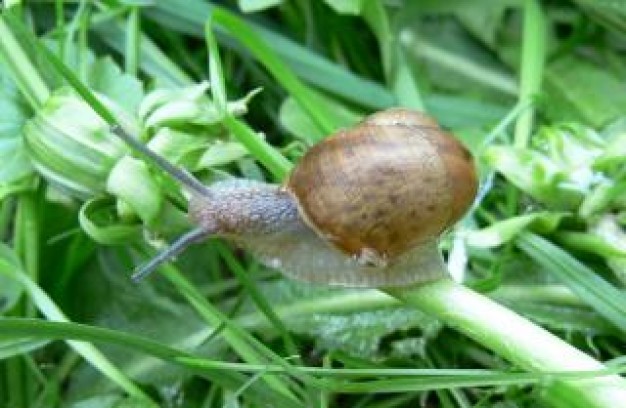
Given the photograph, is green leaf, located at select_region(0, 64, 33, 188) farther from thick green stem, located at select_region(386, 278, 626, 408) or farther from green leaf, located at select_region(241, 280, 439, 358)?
thick green stem, located at select_region(386, 278, 626, 408)

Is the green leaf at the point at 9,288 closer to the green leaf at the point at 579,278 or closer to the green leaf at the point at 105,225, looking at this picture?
the green leaf at the point at 105,225

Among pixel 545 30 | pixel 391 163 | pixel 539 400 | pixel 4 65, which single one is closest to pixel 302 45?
pixel 545 30

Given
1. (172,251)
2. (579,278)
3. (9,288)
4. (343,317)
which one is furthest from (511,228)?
(9,288)

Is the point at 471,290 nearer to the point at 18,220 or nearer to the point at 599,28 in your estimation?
the point at 18,220

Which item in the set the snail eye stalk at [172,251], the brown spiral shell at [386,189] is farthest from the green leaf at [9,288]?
the brown spiral shell at [386,189]

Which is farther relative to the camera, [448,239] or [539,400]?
[448,239]

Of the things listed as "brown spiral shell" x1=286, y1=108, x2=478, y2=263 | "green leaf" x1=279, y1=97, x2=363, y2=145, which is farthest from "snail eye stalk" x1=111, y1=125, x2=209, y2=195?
"green leaf" x1=279, y1=97, x2=363, y2=145
